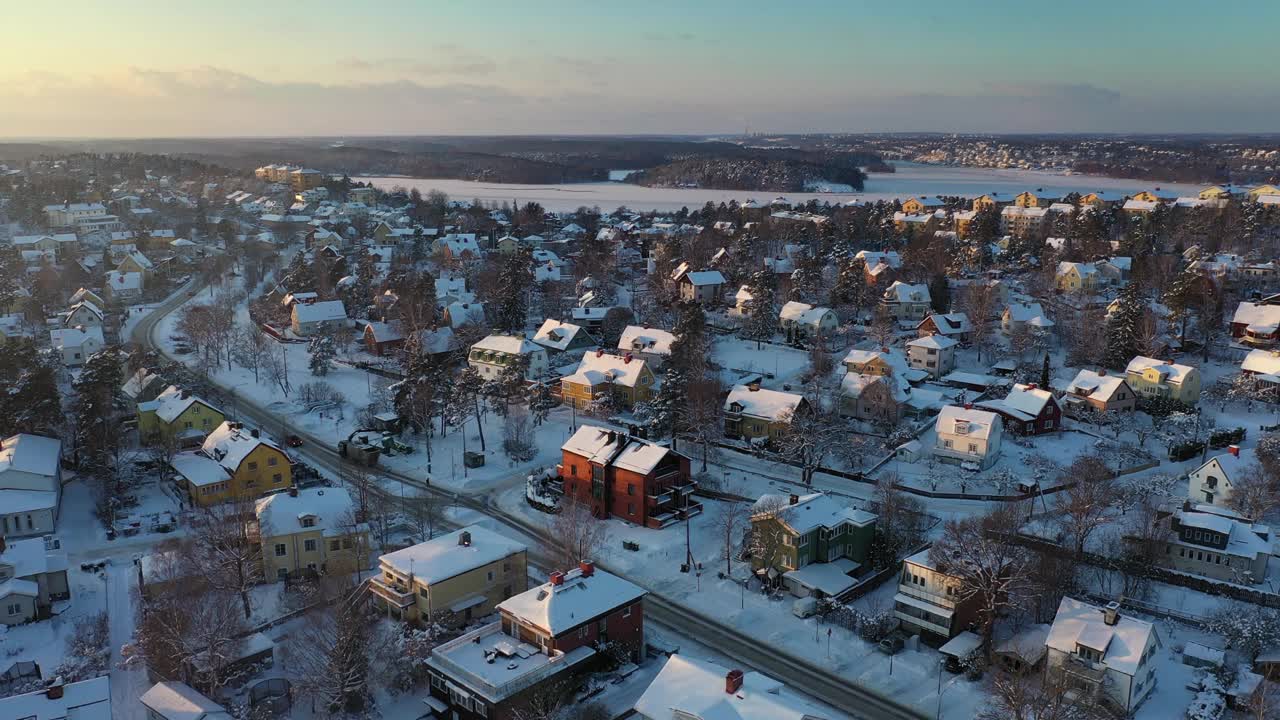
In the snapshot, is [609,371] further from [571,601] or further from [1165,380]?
[1165,380]

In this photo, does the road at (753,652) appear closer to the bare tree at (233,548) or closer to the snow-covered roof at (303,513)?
the snow-covered roof at (303,513)

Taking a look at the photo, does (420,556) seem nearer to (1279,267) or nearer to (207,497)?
(207,497)

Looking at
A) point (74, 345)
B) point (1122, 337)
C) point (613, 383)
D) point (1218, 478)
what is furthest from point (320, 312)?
point (1218, 478)

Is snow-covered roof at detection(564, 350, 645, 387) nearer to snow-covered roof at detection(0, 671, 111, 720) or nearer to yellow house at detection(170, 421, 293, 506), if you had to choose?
yellow house at detection(170, 421, 293, 506)

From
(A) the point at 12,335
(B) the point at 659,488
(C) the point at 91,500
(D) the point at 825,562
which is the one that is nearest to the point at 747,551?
(D) the point at 825,562

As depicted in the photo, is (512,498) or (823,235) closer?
(512,498)

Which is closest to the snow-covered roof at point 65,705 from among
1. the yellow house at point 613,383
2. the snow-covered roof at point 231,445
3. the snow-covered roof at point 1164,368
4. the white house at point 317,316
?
the snow-covered roof at point 231,445
